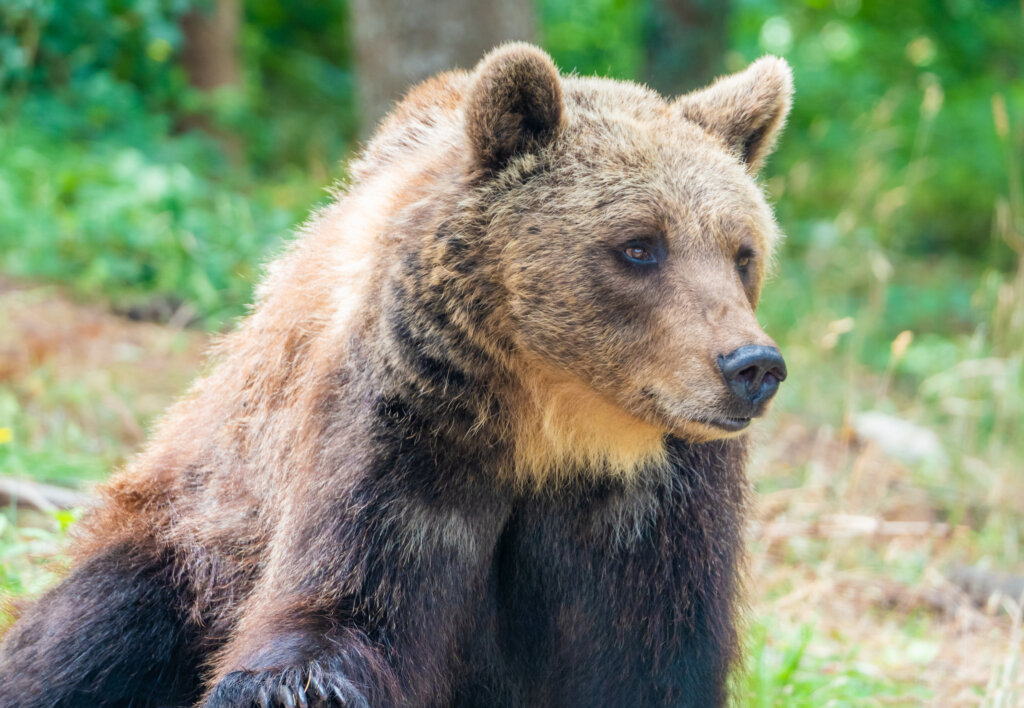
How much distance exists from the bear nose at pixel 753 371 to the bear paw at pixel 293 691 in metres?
1.37

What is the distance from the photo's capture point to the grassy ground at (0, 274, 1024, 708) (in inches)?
183

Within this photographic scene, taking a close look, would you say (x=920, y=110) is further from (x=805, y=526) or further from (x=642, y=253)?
(x=642, y=253)

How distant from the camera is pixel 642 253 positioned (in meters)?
3.26

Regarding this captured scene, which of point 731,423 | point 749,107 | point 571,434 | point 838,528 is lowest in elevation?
point 838,528

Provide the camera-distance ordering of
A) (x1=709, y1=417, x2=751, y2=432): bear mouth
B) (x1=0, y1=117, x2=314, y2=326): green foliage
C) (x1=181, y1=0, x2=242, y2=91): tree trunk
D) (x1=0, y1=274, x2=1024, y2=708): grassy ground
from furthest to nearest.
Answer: (x1=181, y1=0, x2=242, y2=91): tree trunk < (x1=0, y1=117, x2=314, y2=326): green foliage < (x1=0, y1=274, x2=1024, y2=708): grassy ground < (x1=709, y1=417, x2=751, y2=432): bear mouth

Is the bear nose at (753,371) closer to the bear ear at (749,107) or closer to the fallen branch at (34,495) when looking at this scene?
the bear ear at (749,107)

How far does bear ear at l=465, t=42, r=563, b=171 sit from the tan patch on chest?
2.22ft

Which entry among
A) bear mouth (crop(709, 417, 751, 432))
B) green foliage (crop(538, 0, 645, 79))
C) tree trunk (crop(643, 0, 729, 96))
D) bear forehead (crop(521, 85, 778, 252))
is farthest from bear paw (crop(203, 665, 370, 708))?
green foliage (crop(538, 0, 645, 79))

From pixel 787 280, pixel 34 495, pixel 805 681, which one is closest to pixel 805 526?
pixel 805 681

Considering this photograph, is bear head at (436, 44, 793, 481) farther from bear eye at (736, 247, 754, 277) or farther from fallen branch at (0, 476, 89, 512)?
fallen branch at (0, 476, 89, 512)

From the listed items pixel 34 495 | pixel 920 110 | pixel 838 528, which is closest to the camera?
pixel 34 495

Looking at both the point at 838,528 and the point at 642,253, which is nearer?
the point at 642,253

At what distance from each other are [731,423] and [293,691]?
144 cm

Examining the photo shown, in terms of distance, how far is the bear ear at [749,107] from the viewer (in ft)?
12.1
